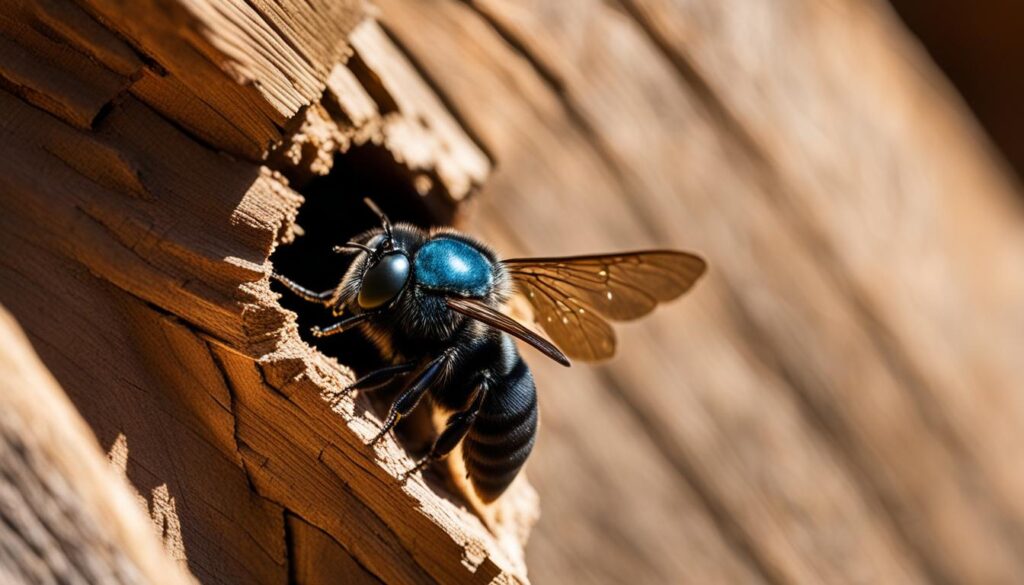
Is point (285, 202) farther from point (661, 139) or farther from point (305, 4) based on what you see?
Answer: point (661, 139)

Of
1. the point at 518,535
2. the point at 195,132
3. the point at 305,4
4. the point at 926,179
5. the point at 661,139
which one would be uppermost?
the point at 926,179

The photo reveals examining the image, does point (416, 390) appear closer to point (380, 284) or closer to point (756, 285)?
point (380, 284)

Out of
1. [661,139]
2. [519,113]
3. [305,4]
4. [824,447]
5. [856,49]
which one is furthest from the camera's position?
[856,49]

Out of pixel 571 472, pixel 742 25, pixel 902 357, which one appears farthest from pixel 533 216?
pixel 902 357

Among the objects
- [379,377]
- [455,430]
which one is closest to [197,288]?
[379,377]

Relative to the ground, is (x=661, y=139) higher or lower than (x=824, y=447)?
higher

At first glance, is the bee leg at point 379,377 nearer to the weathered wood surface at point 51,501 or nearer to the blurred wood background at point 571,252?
the blurred wood background at point 571,252

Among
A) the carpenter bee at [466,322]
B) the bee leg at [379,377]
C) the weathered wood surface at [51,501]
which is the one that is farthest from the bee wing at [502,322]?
→ the weathered wood surface at [51,501]
